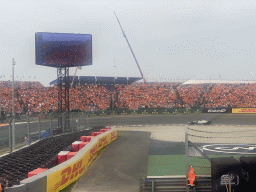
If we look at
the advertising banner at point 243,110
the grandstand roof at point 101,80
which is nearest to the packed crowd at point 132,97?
the grandstand roof at point 101,80

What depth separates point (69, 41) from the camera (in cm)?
2350

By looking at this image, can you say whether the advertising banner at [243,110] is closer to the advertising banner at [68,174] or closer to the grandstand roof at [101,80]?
the grandstand roof at [101,80]

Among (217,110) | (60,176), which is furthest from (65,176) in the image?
(217,110)

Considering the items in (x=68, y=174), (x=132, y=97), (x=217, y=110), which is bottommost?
(x=68, y=174)

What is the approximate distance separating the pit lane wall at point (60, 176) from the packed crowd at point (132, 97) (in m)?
30.5

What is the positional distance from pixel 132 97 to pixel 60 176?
41592 millimetres

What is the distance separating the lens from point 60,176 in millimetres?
8266

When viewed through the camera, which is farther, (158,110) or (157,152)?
(158,110)

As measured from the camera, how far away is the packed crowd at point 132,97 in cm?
4297

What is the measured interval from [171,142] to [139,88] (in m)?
35.2

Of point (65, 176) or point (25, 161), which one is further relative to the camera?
point (25, 161)

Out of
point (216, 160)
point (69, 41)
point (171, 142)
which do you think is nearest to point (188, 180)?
point (216, 160)

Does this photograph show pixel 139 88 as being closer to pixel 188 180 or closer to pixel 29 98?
pixel 29 98

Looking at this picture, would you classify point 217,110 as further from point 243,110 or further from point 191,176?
point 191,176
